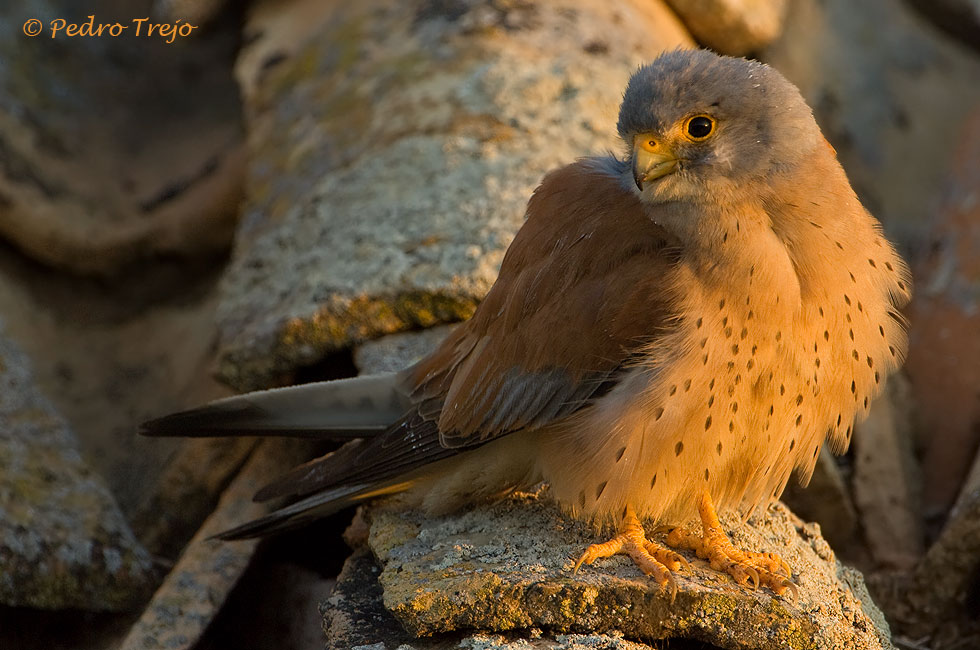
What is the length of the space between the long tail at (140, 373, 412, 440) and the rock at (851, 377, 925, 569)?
4.95 ft

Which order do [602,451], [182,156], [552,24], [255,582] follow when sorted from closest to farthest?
[602,451], [255,582], [552,24], [182,156]

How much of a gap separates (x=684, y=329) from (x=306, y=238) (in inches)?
64.1

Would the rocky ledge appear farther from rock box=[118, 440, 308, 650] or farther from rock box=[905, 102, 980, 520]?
rock box=[905, 102, 980, 520]

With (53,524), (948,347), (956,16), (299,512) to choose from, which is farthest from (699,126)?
(956,16)

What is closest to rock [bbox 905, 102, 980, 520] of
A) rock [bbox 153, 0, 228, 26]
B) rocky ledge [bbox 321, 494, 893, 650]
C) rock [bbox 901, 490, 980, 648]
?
rock [bbox 901, 490, 980, 648]

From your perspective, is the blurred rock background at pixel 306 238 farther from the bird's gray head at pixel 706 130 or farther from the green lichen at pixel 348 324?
the bird's gray head at pixel 706 130

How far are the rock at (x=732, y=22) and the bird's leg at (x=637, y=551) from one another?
8.59ft

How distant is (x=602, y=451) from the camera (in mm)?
2475

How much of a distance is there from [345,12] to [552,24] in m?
0.89

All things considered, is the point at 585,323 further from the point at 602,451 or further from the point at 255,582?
the point at 255,582

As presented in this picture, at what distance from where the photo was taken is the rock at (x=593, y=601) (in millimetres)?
2229

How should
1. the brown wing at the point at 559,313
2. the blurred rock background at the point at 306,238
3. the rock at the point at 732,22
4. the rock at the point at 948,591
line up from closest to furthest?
the brown wing at the point at 559,313 < the rock at the point at 948,591 < the blurred rock background at the point at 306,238 < the rock at the point at 732,22

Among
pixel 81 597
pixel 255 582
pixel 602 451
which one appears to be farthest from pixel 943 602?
pixel 81 597

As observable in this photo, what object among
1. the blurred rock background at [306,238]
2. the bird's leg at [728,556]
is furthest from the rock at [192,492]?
the bird's leg at [728,556]
